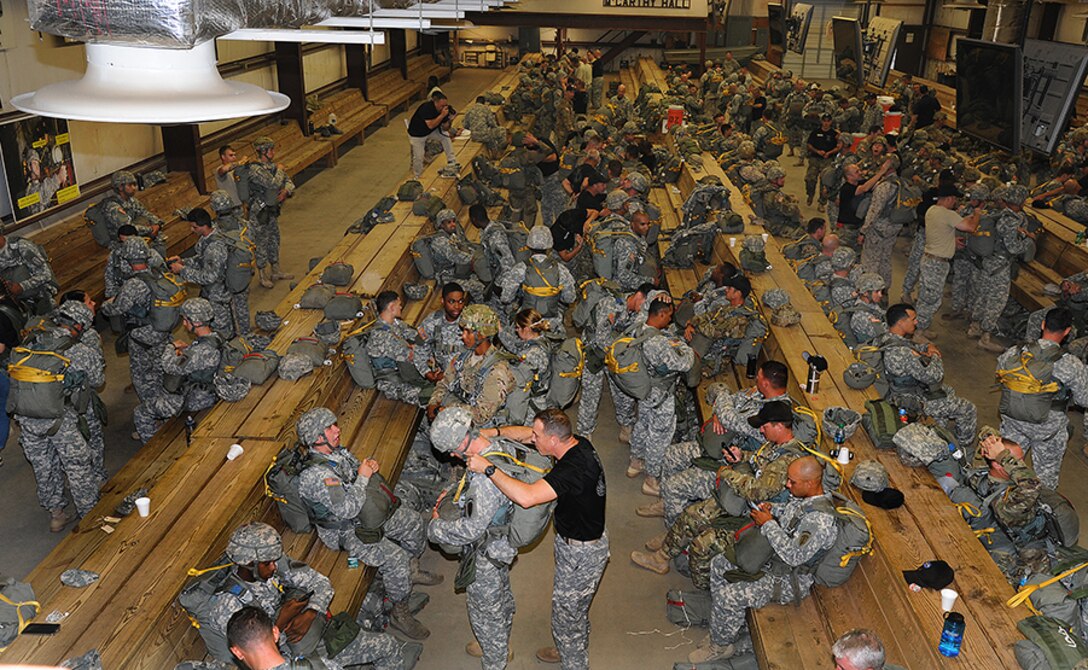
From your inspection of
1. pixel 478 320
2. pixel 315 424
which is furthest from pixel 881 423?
pixel 315 424

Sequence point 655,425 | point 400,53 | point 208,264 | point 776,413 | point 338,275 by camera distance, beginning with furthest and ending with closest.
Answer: point 400,53 < point 208,264 < point 338,275 < point 655,425 < point 776,413

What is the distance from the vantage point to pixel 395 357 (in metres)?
6.51

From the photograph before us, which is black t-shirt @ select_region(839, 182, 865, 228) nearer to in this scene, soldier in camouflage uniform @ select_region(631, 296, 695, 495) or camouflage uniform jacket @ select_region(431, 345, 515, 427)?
soldier in camouflage uniform @ select_region(631, 296, 695, 495)

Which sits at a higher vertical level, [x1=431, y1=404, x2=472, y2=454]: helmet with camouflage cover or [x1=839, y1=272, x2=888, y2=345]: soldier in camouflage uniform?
[x1=431, y1=404, x2=472, y2=454]: helmet with camouflage cover

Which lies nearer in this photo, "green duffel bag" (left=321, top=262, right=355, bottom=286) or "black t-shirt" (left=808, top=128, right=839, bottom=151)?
"green duffel bag" (left=321, top=262, right=355, bottom=286)

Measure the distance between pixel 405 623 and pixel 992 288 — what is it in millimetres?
7501

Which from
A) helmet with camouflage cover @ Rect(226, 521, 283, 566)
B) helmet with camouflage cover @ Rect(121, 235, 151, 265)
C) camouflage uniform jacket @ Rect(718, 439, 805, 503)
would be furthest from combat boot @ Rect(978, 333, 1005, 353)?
helmet with camouflage cover @ Rect(121, 235, 151, 265)

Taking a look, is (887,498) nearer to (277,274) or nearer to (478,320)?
(478,320)

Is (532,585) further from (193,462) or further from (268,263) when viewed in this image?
(268,263)

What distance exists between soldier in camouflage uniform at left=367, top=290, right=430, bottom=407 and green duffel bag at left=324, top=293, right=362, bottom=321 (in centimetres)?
75

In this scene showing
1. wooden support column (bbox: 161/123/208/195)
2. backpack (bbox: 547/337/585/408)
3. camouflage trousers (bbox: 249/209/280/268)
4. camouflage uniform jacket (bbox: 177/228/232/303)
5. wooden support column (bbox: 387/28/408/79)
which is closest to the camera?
backpack (bbox: 547/337/585/408)

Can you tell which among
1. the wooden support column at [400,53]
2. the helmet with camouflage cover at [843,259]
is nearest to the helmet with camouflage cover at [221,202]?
the helmet with camouflage cover at [843,259]

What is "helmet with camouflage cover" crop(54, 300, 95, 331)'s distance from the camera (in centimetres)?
627

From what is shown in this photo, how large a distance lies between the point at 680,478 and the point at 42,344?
14.4 ft
